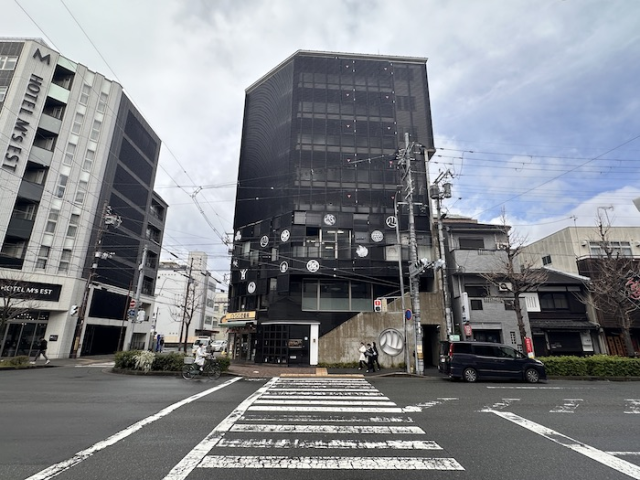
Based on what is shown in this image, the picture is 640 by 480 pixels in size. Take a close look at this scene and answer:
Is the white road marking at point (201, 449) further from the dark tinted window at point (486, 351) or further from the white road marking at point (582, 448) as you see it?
the dark tinted window at point (486, 351)

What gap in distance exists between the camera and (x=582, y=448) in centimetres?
580

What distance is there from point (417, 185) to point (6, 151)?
3735 centimetres

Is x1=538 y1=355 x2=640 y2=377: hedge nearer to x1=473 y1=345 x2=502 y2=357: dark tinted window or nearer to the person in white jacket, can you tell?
x1=473 y1=345 x2=502 y2=357: dark tinted window

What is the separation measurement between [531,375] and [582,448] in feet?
37.2

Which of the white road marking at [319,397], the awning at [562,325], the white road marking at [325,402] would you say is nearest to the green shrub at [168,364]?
the white road marking at [319,397]

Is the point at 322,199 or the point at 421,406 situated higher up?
the point at 322,199

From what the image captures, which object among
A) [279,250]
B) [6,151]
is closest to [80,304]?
[6,151]

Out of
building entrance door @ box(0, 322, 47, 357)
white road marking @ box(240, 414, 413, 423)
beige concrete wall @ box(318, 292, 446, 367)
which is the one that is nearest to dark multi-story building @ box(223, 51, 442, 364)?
beige concrete wall @ box(318, 292, 446, 367)

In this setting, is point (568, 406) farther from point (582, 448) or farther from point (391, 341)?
point (391, 341)

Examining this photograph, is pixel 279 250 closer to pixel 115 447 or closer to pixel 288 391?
pixel 288 391

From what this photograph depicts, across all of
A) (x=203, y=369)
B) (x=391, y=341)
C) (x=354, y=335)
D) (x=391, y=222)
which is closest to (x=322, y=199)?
(x=391, y=222)

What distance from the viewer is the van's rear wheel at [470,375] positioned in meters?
15.6

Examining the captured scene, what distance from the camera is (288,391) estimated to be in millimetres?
12062

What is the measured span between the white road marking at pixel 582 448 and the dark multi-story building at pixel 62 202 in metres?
30.2
